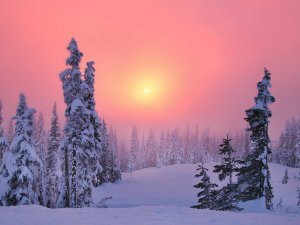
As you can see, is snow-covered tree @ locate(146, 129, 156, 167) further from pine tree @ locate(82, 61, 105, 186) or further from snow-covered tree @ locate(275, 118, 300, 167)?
pine tree @ locate(82, 61, 105, 186)

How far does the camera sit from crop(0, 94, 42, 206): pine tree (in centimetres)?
2519

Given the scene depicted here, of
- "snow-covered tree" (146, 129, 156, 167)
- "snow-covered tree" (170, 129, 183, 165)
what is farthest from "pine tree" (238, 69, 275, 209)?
"snow-covered tree" (146, 129, 156, 167)

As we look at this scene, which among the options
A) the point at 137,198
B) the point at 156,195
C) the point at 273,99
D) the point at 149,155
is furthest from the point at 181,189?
the point at 149,155

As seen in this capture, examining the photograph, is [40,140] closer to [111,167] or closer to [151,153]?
[111,167]

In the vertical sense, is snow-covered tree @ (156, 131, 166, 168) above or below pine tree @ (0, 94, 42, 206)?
above

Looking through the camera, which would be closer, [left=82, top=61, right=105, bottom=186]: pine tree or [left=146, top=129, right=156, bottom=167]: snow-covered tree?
[left=82, top=61, right=105, bottom=186]: pine tree

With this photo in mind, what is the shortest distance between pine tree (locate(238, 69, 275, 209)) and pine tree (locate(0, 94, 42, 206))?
17678mm

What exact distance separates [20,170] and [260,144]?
778 inches

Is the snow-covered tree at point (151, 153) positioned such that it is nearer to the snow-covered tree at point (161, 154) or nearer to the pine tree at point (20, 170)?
the snow-covered tree at point (161, 154)

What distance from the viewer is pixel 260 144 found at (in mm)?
28500

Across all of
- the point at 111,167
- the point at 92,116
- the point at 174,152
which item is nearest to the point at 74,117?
the point at 92,116

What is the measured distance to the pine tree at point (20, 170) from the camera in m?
25.2

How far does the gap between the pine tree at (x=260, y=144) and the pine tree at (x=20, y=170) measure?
17678mm

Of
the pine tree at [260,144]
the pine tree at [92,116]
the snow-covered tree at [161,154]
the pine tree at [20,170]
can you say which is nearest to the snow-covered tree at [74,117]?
the pine tree at [92,116]
